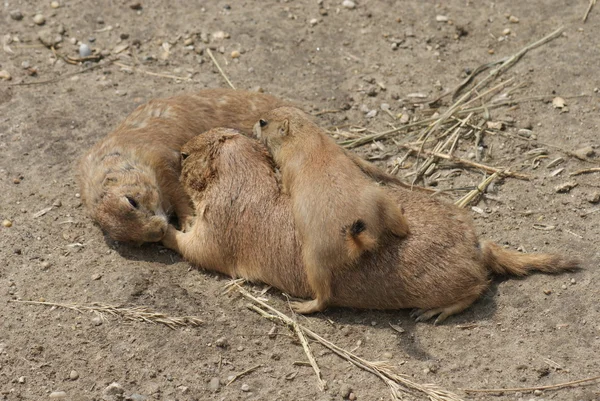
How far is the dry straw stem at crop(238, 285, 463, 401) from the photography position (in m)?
5.20

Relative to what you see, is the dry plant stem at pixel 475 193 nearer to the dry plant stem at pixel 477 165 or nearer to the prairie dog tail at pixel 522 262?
the dry plant stem at pixel 477 165

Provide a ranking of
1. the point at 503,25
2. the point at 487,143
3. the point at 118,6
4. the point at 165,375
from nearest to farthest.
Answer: the point at 165,375
the point at 487,143
the point at 503,25
the point at 118,6

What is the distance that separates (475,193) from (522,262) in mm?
1070

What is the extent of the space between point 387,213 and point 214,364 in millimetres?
1646

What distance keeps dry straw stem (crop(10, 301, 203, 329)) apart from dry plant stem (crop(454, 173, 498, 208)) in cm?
252

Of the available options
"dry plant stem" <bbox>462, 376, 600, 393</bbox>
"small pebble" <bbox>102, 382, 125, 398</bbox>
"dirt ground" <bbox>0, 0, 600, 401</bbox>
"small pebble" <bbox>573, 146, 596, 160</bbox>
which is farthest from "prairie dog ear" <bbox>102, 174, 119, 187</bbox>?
"small pebble" <bbox>573, 146, 596, 160</bbox>

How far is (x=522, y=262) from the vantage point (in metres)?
6.04

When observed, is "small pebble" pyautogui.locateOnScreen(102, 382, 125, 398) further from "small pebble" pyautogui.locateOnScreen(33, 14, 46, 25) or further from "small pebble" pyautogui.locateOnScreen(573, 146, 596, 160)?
"small pebble" pyautogui.locateOnScreen(33, 14, 46, 25)

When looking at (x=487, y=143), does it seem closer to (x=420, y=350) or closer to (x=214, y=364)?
(x=420, y=350)

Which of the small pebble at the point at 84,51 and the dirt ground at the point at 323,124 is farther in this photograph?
the small pebble at the point at 84,51

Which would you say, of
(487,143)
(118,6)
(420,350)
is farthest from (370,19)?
(420,350)

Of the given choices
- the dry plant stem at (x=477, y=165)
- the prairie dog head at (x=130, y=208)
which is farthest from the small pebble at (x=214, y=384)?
the dry plant stem at (x=477, y=165)

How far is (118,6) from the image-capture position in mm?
9469

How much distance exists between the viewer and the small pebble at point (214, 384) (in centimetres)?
543
